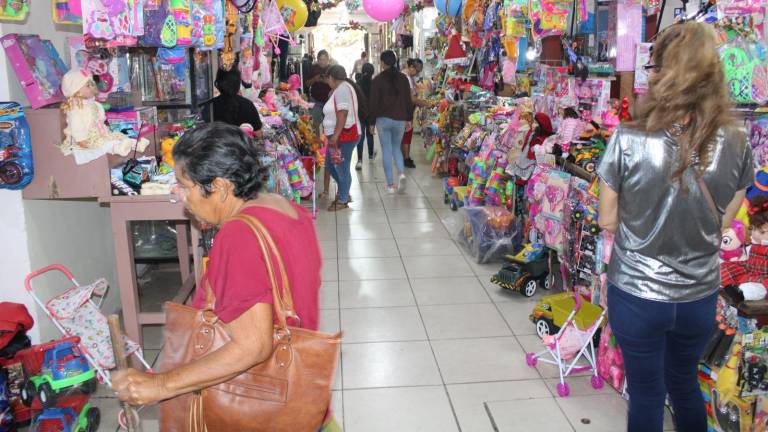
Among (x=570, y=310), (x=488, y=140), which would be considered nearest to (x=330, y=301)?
(x=570, y=310)

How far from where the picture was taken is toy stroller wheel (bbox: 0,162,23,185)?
9.20 feet

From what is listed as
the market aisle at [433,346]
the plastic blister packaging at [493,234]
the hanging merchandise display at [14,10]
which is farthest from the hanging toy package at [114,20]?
the plastic blister packaging at [493,234]

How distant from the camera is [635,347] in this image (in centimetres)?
192

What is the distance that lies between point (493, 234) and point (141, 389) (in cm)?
380

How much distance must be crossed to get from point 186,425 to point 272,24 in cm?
472

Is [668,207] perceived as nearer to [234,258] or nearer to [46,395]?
[234,258]

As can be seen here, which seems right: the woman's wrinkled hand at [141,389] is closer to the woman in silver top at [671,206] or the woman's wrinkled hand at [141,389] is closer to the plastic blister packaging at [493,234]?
the woman in silver top at [671,206]

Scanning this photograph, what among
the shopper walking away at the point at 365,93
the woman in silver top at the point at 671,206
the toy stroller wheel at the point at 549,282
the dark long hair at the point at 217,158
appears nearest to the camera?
the dark long hair at the point at 217,158

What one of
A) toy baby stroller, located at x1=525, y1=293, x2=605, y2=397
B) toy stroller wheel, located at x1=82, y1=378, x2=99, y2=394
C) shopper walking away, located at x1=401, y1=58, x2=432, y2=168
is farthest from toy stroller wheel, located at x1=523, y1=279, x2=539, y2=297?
shopper walking away, located at x1=401, y1=58, x2=432, y2=168

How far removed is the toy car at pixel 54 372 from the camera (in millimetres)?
2650

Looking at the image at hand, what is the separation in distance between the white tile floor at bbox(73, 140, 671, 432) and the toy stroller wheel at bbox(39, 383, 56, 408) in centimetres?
25

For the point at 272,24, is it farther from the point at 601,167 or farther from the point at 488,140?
the point at 601,167

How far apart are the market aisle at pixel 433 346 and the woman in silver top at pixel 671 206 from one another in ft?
3.07

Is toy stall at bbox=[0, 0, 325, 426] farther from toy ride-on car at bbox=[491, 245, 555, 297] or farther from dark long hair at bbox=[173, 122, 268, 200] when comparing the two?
toy ride-on car at bbox=[491, 245, 555, 297]
